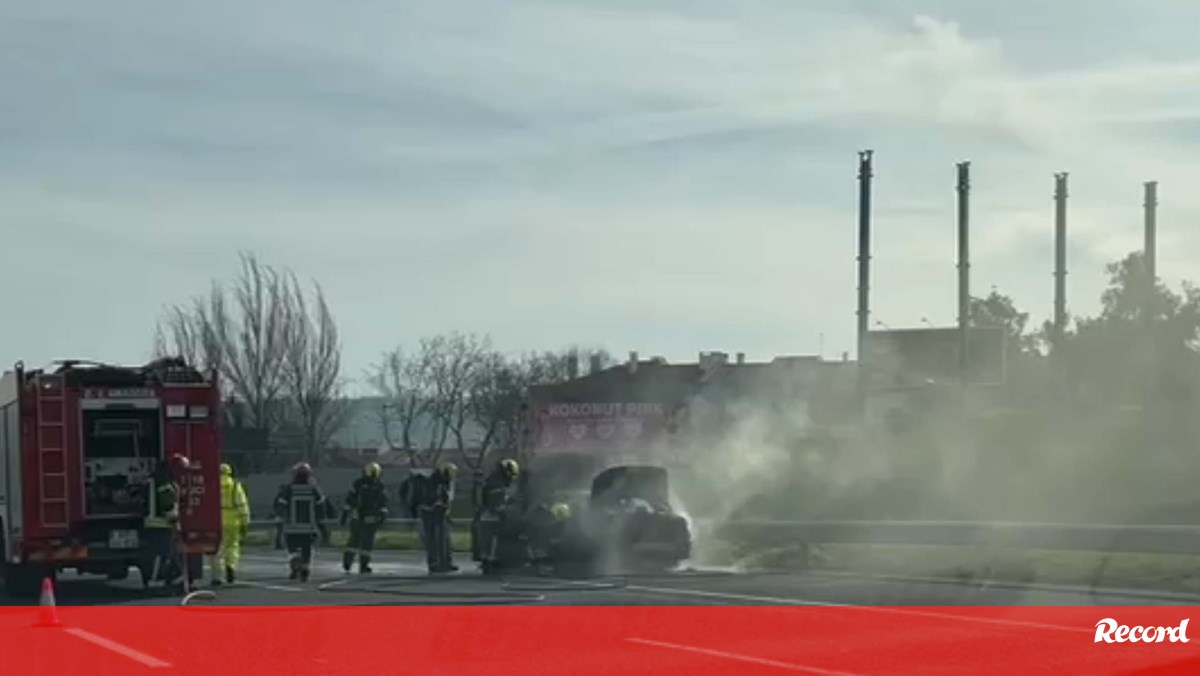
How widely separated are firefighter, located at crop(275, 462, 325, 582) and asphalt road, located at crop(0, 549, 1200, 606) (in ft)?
1.10

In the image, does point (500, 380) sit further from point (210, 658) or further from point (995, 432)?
point (210, 658)

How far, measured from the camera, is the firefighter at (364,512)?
24.2m

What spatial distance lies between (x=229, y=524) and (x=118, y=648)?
818 cm

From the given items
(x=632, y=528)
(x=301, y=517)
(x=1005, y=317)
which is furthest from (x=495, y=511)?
(x=1005, y=317)

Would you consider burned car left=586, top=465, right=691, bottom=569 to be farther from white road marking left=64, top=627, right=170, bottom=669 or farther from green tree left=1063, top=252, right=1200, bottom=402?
green tree left=1063, top=252, right=1200, bottom=402

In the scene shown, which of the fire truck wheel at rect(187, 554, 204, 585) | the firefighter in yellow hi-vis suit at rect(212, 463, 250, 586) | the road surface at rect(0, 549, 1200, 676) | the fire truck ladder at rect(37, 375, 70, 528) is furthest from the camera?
the firefighter in yellow hi-vis suit at rect(212, 463, 250, 586)

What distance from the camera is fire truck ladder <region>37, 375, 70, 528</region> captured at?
69.0 ft

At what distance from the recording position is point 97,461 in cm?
2245

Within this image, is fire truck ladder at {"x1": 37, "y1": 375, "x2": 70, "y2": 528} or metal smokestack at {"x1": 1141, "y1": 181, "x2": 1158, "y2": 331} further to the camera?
metal smokestack at {"x1": 1141, "y1": 181, "x2": 1158, "y2": 331}

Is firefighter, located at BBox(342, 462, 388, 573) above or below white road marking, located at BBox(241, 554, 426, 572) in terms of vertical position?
above

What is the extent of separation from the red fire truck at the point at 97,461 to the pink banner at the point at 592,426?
52.3m

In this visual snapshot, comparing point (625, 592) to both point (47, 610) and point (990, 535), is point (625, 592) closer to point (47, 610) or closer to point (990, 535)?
point (990, 535)

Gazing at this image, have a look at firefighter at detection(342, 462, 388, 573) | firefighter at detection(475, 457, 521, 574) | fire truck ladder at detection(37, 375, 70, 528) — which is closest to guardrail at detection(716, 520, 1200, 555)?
firefighter at detection(475, 457, 521, 574)

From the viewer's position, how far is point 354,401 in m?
88.1
